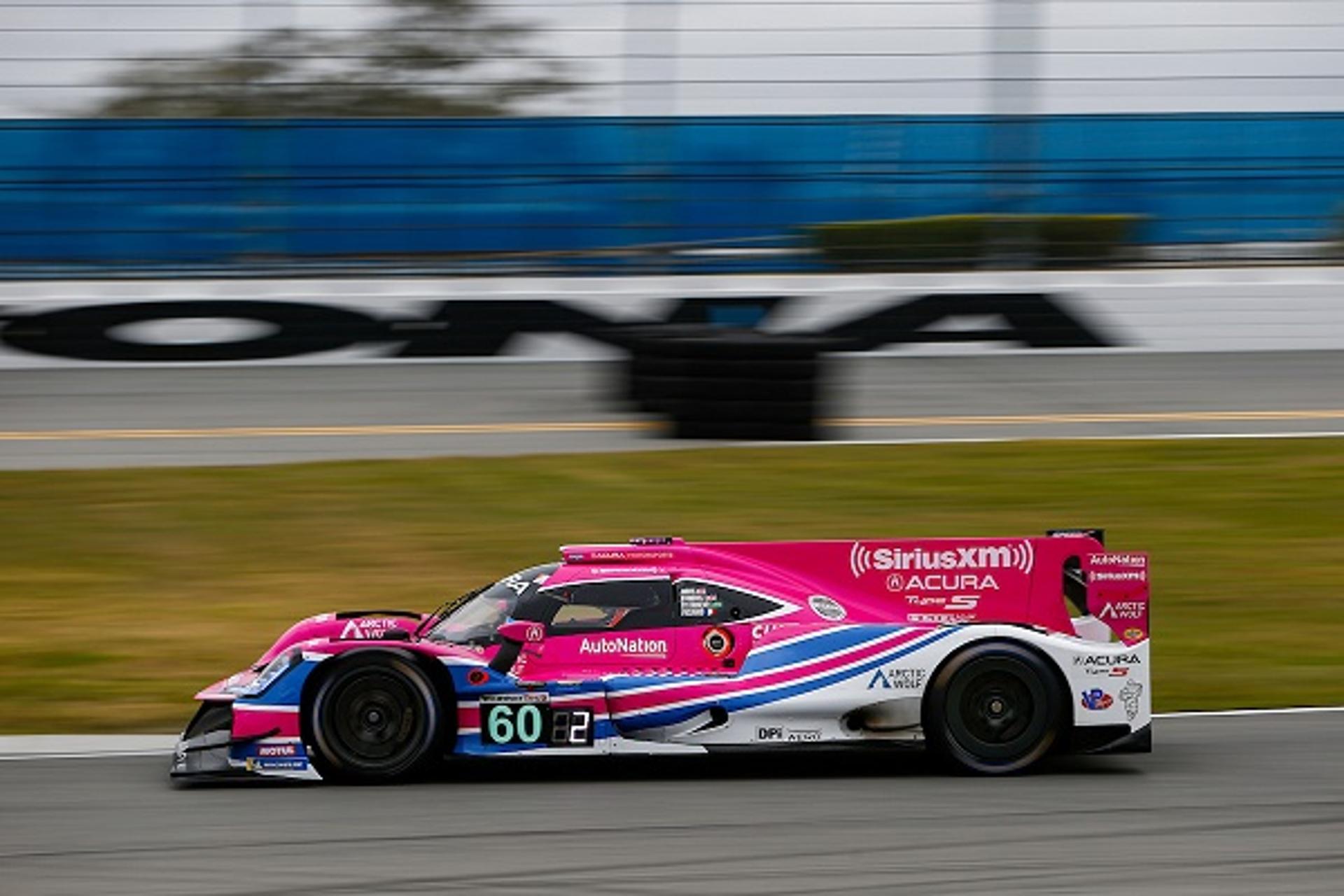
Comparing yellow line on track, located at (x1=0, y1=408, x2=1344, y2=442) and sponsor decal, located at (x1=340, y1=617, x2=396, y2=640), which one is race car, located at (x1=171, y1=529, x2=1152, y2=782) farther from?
yellow line on track, located at (x1=0, y1=408, x2=1344, y2=442)

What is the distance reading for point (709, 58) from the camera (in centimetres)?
2072

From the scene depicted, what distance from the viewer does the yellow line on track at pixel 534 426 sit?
1641 cm

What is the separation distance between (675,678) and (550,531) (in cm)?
583

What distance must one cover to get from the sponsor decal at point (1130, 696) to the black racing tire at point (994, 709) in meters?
0.25

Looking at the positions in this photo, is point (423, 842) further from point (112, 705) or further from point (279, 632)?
point (279, 632)

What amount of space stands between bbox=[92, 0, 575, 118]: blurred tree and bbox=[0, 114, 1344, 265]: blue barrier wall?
0.71 feet

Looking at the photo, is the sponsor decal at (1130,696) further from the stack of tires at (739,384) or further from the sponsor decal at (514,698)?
the stack of tires at (739,384)

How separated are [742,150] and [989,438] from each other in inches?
237

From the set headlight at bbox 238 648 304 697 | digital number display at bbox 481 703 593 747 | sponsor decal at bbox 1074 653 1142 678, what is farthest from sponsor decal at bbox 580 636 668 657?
sponsor decal at bbox 1074 653 1142 678

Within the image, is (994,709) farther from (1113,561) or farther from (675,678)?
(675,678)

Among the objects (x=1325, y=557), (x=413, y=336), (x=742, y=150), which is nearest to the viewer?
(x=1325, y=557)

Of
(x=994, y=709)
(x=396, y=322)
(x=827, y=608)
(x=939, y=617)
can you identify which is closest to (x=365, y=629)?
(x=827, y=608)

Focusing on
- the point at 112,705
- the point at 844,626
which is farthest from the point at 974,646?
the point at 112,705

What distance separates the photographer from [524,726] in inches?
299
